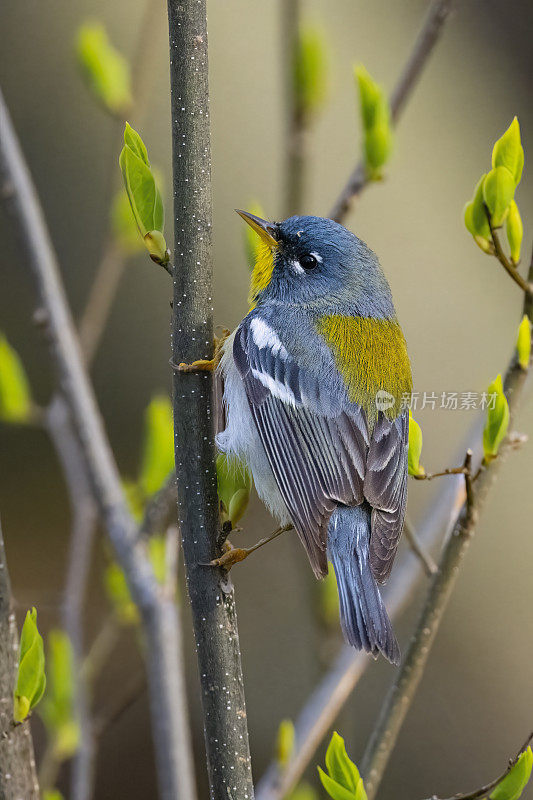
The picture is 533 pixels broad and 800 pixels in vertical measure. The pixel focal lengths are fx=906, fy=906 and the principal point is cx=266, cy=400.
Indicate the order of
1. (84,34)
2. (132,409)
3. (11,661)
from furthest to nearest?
(132,409), (84,34), (11,661)

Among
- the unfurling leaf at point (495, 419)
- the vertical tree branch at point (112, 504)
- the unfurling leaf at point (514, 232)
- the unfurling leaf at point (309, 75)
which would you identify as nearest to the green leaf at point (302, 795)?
the vertical tree branch at point (112, 504)

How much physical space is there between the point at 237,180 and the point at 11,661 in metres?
1.69

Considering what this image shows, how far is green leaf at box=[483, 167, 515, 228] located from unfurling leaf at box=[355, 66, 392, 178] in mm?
217

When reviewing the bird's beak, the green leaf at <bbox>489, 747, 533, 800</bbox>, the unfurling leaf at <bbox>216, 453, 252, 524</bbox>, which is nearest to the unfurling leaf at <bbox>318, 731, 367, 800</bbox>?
the green leaf at <bbox>489, 747, 533, 800</bbox>

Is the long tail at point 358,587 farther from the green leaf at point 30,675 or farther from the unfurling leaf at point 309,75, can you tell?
the unfurling leaf at point 309,75

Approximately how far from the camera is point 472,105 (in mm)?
2404

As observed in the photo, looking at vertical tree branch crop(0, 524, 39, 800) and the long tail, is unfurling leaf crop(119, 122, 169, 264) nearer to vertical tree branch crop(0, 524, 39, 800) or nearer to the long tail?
vertical tree branch crop(0, 524, 39, 800)

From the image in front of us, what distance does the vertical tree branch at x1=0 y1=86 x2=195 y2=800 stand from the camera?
1254 millimetres

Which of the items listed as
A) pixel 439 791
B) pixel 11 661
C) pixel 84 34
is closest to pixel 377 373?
pixel 11 661

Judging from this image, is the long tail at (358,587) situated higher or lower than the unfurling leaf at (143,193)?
lower

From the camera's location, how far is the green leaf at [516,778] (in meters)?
0.93

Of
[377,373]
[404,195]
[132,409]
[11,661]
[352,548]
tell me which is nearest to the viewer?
[11,661]

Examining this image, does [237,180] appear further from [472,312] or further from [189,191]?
[189,191]

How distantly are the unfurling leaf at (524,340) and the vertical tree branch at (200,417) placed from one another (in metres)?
0.38
